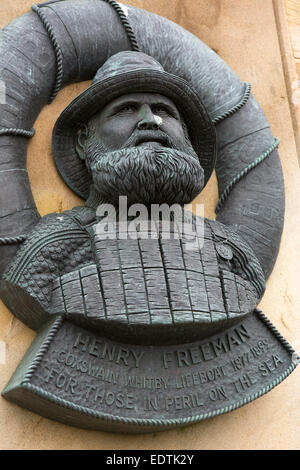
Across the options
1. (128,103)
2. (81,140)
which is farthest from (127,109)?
(81,140)

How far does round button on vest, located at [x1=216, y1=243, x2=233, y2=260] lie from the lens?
2.88 meters

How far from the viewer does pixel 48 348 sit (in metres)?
2.51

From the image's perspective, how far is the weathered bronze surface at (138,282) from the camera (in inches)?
99.9

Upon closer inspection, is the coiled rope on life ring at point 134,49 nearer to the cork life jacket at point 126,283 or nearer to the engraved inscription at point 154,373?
the cork life jacket at point 126,283

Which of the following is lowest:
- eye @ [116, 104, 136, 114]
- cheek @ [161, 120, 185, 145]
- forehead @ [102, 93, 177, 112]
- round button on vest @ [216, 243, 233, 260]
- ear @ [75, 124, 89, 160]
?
round button on vest @ [216, 243, 233, 260]

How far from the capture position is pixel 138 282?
2.62 meters

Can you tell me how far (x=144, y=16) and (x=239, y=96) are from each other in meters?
0.64

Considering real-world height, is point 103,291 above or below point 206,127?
below

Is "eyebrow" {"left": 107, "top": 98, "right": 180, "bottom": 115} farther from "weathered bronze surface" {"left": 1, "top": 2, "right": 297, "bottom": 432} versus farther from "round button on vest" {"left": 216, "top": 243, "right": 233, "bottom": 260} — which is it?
"round button on vest" {"left": 216, "top": 243, "right": 233, "bottom": 260}

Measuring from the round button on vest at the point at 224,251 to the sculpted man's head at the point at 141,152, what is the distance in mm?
245

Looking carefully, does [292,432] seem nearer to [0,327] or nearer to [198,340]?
[198,340]

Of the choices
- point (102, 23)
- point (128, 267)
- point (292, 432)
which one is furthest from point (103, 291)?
point (102, 23)

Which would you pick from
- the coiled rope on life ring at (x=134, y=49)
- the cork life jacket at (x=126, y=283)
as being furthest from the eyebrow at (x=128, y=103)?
the cork life jacket at (x=126, y=283)

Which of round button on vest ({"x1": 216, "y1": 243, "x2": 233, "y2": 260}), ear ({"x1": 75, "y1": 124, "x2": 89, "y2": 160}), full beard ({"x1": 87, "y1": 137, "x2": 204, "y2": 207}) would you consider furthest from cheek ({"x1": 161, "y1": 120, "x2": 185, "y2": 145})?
round button on vest ({"x1": 216, "y1": 243, "x2": 233, "y2": 260})
